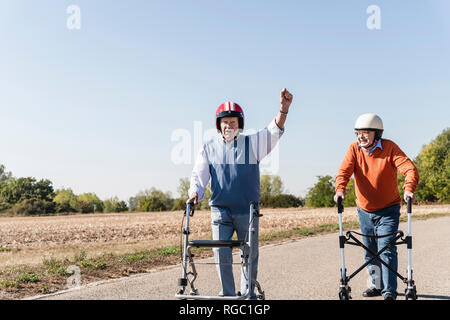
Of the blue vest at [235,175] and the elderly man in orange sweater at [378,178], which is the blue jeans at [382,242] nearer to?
the elderly man in orange sweater at [378,178]

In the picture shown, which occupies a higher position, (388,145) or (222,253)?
(388,145)

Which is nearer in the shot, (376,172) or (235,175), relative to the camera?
(235,175)

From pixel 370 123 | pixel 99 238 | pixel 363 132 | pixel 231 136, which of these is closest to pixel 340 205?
pixel 363 132

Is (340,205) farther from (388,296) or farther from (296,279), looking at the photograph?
(296,279)

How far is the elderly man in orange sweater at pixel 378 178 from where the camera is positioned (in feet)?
19.0

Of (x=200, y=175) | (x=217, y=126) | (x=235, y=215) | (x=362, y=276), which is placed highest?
(x=217, y=126)

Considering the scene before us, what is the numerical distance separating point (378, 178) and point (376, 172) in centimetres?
8

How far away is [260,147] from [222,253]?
1184mm

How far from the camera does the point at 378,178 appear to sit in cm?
592

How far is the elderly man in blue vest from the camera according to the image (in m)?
5.03
